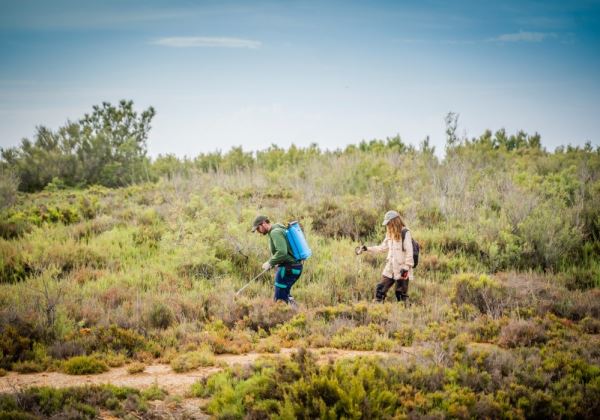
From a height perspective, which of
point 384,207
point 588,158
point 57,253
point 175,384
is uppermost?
point 588,158

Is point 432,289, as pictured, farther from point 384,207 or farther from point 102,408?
point 102,408

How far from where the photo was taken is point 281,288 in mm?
9156

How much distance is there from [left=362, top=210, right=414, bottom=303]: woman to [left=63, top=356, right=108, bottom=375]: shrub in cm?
483

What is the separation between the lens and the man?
29.2 feet

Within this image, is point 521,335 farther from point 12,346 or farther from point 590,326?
point 12,346

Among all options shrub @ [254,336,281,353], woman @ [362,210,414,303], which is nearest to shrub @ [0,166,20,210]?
shrub @ [254,336,281,353]

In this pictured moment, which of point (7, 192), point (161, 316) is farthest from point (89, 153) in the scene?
point (161, 316)

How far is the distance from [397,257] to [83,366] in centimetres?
534

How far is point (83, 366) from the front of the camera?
6.48m

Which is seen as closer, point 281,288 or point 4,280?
point 281,288

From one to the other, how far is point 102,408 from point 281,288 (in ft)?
13.9

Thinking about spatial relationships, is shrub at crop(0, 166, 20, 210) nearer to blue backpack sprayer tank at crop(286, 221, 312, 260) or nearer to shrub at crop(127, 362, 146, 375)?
blue backpack sprayer tank at crop(286, 221, 312, 260)

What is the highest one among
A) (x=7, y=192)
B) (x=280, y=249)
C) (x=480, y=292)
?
(x=7, y=192)

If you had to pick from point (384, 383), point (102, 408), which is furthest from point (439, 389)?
point (102, 408)
